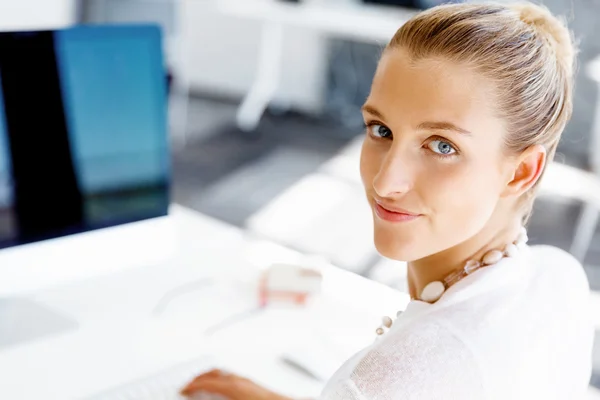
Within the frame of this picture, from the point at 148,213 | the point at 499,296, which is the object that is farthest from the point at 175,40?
the point at 499,296

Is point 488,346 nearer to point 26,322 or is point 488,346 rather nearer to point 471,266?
point 471,266

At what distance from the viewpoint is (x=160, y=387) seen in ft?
3.42

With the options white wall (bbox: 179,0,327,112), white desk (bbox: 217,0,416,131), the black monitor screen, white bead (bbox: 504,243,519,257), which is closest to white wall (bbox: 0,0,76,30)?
the black monitor screen

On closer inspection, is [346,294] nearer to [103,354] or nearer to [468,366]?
[103,354]

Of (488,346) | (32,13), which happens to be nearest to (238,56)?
(32,13)

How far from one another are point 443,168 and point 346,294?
1.84 ft

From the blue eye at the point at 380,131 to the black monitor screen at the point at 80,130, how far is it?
1.55 feet

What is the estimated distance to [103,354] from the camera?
1131 millimetres

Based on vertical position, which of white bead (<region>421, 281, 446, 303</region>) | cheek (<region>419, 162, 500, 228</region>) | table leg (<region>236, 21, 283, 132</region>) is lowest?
table leg (<region>236, 21, 283, 132</region>)

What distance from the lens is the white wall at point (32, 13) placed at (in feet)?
6.16

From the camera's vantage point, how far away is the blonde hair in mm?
841

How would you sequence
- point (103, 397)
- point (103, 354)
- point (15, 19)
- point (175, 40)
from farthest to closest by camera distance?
point (175, 40) → point (15, 19) → point (103, 354) → point (103, 397)

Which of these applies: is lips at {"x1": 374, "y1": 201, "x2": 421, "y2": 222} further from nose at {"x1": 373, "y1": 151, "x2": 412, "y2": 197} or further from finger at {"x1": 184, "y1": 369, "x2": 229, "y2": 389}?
finger at {"x1": 184, "y1": 369, "x2": 229, "y2": 389}

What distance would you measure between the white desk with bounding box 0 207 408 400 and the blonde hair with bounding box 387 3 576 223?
510 mm
